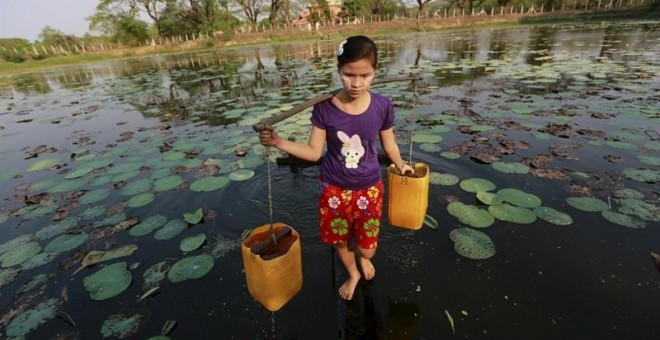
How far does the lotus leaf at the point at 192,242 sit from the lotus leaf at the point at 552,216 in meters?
3.22

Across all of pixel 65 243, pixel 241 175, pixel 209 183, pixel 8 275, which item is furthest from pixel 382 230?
pixel 8 275

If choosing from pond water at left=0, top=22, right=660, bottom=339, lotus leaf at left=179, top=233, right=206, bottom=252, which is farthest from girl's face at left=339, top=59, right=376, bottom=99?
lotus leaf at left=179, top=233, right=206, bottom=252

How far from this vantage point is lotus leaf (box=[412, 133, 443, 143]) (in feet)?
15.5

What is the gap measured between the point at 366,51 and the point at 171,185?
10.9 feet

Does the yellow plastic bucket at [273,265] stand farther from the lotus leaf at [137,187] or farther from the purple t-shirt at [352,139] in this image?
the lotus leaf at [137,187]

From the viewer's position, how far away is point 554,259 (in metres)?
2.48

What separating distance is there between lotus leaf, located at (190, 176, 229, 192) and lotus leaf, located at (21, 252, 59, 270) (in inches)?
56.9

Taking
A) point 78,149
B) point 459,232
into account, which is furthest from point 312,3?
point 459,232

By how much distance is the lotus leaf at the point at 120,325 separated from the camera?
2088mm

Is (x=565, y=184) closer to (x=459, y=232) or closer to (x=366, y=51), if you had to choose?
(x=459, y=232)

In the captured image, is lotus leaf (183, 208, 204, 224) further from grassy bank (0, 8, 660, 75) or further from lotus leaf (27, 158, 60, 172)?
grassy bank (0, 8, 660, 75)

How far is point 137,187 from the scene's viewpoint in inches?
155

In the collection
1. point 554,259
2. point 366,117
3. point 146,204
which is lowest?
point 554,259

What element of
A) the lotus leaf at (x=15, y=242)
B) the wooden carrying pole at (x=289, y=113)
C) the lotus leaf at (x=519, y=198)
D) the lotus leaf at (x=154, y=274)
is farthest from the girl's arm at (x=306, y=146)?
the lotus leaf at (x=15, y=242)
